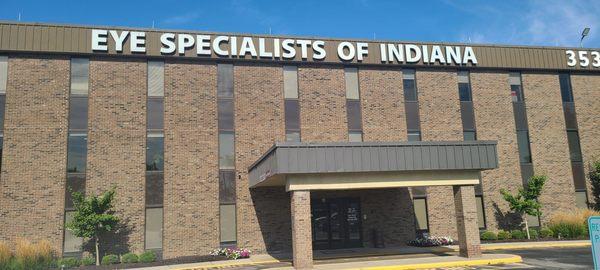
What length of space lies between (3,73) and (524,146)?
26.2 m

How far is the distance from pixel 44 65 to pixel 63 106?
6.82ft

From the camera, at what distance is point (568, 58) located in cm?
3009

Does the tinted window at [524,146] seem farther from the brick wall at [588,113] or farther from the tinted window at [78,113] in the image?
the tinted window at [78,113]

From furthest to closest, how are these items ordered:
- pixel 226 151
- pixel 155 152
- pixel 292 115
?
pixel 292 115, pixel 226 151, pixel 155 152

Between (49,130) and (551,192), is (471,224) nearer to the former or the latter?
(551,192)

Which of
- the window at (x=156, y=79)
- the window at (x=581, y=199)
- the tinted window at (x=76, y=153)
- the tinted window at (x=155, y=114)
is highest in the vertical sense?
the window at (x=156, y=79)

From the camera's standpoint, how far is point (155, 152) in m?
23.9

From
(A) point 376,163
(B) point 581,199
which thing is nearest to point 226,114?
(A) point 376,163

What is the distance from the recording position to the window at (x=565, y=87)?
29.9m

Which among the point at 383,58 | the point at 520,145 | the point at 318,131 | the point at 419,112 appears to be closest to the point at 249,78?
the point at 318,131

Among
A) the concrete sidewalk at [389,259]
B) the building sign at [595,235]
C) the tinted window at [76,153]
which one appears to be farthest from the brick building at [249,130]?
the building sign at [595,235]

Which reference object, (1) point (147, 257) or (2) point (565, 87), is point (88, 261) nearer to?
(1) point (147, 257)

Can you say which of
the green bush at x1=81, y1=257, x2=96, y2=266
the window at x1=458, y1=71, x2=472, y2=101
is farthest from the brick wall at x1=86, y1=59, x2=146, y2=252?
the window at x1=458, y1=71, x2=472, y2=101

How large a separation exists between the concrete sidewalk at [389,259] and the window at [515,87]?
8279 mm
